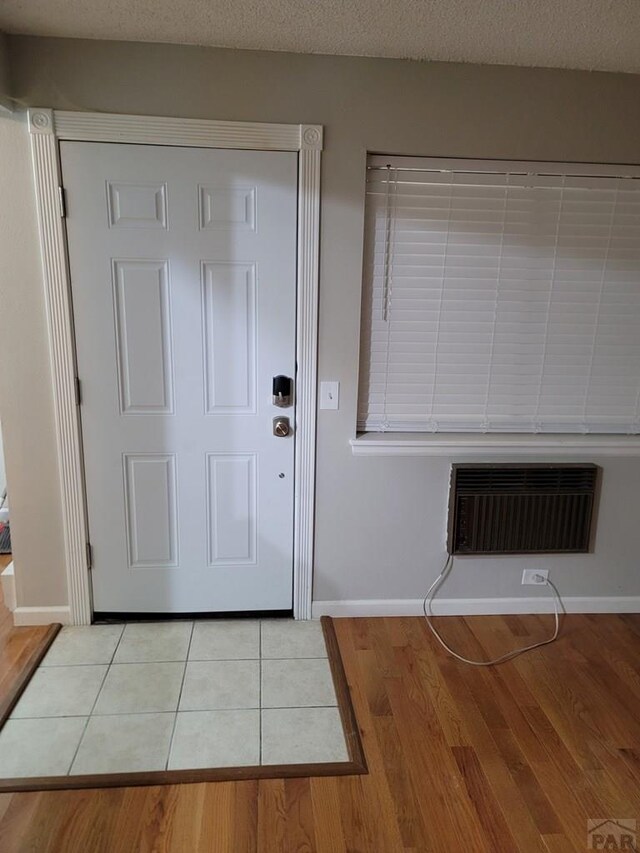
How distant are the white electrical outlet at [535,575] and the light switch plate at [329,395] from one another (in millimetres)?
1225

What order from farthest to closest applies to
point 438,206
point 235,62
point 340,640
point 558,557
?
point 558,557
point 340,640
point 438,206
point 235,62

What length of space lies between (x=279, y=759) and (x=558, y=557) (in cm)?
157

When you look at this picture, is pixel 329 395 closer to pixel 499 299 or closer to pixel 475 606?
pixel 499 299

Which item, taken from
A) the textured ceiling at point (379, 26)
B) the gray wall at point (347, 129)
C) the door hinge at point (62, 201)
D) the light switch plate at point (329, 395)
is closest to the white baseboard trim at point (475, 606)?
the gray wall at point (347, 129)

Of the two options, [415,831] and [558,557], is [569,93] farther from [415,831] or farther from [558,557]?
[415,831]

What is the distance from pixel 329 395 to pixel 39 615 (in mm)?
1629

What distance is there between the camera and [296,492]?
2.45m

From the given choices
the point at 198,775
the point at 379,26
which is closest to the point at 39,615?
the point at 198,775

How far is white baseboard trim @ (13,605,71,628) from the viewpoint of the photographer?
2463 millimetres

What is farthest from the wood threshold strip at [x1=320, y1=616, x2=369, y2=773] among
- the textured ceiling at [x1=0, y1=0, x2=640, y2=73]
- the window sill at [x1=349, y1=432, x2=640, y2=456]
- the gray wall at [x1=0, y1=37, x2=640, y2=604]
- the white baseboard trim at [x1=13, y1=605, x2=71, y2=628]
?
the textured ceiling at [x1=0, y1=0, x2=640, y2=73]

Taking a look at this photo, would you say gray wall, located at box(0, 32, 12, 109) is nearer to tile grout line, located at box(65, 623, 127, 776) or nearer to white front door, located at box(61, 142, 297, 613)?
white front door, located at box(61, 142, 297, 613)

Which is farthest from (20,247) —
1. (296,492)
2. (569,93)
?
(569,93)

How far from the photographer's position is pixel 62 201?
83.0 inches

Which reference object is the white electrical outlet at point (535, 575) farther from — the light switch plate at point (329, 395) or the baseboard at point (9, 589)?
the baseboard at point (9, 589)
